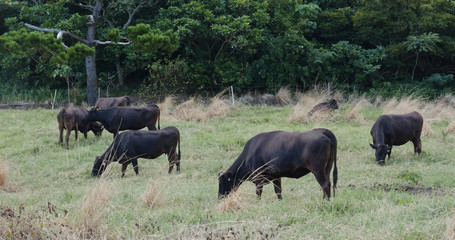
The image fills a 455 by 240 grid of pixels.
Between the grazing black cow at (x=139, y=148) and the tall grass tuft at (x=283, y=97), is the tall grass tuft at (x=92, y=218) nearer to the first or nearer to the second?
the grazing black cow at (x=139, y=148)

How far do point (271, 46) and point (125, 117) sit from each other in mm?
10880

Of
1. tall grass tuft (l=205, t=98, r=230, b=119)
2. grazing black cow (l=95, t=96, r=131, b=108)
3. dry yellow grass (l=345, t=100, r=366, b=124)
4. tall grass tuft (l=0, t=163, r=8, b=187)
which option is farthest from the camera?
grazing black cow (l=95, t=96, r=131, b=108)

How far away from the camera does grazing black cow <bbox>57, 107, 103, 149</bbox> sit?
15961 mm

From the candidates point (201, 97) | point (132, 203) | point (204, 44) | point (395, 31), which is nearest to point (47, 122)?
point (201, 97)

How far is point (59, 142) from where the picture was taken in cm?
1591

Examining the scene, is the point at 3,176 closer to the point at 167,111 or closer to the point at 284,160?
the point at 284,160

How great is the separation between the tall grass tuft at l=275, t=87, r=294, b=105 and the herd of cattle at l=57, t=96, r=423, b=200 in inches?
150

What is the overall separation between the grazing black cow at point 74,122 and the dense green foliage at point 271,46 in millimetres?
8213

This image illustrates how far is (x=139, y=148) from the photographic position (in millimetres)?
12391

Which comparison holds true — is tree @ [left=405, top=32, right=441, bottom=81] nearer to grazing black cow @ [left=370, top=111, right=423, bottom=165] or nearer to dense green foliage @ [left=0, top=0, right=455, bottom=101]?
dense green foliage @ [left=0, top=0, right=455, bottom=101]

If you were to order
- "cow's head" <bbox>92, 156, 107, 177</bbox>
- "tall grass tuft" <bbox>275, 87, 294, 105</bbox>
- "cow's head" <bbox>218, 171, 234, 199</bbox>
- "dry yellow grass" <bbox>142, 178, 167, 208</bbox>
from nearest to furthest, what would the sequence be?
"dry yellow grass" <bbox>142, 178, 167, 208</bbox> < "cow's head" <bbox>218, 171, 234, 199</bbox> < "cow's head" <bbox>92, 156, 107, 177</bbox> < "tall grass tuft" <bbox>275, 87, 294, 105</bbox>

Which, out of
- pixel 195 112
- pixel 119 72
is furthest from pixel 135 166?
pixel 119 72

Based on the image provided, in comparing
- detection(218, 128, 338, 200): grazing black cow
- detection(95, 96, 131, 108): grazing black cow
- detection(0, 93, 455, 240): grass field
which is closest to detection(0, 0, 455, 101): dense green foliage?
detection(95, 96, 131, 108): grazing black cow

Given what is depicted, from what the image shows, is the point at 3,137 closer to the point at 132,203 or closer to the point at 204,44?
the point at 132,203
